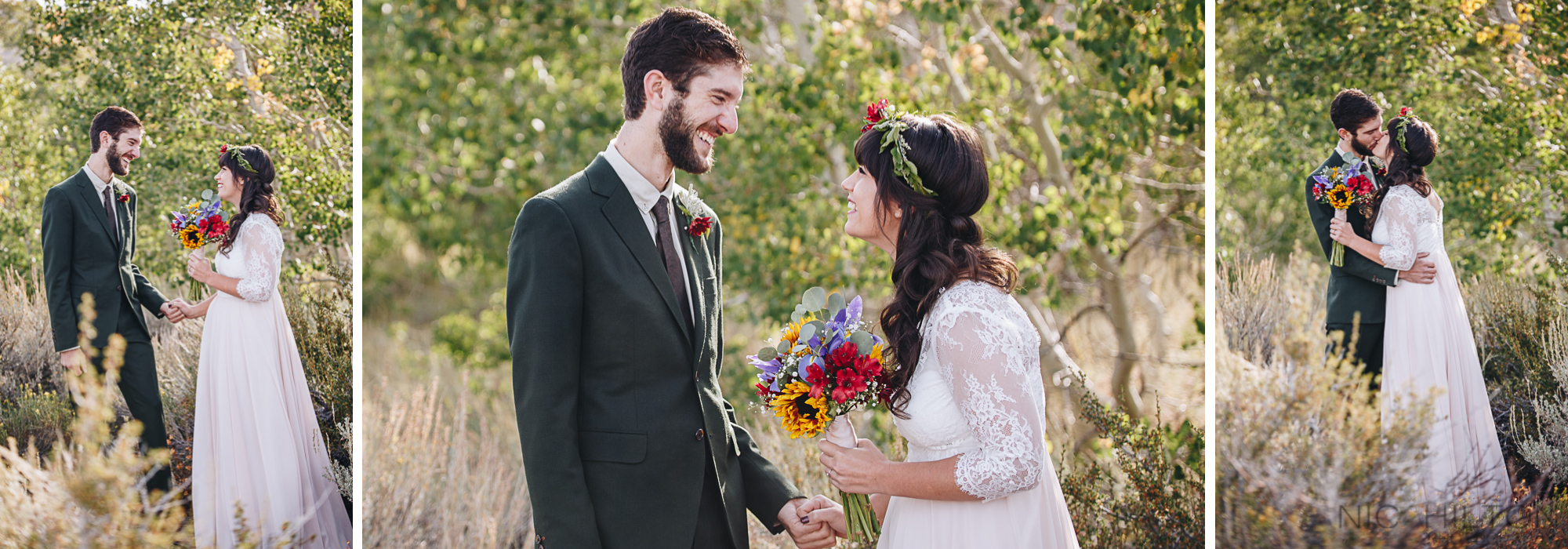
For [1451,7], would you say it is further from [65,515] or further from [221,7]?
[65,515]

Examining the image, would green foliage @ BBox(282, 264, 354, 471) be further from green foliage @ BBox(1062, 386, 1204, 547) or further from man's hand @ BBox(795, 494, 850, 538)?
green foliage @ BBox(1062, 386, 1204, 547)

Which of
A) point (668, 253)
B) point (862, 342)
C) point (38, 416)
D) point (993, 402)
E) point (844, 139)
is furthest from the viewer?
point (844, 139)

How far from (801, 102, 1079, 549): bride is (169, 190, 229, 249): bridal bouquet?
75.0 inches

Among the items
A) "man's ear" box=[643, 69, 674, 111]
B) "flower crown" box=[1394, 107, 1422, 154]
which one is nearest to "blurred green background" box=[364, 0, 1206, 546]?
"flower crown" box=[1394, 107, 1422, 154]

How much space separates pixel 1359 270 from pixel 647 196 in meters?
2.27

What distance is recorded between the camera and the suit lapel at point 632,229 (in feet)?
6.90

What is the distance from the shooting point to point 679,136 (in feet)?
7.32

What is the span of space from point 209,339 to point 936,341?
7.08ft

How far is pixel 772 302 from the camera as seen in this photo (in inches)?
198

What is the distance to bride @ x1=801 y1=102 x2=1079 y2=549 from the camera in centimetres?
196

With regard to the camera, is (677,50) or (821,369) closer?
(821,369)

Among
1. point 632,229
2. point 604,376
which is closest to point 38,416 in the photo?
point 604,376

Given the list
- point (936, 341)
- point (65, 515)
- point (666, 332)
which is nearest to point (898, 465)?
point (936, 341)

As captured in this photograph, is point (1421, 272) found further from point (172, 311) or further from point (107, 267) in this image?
point (107, 267)
